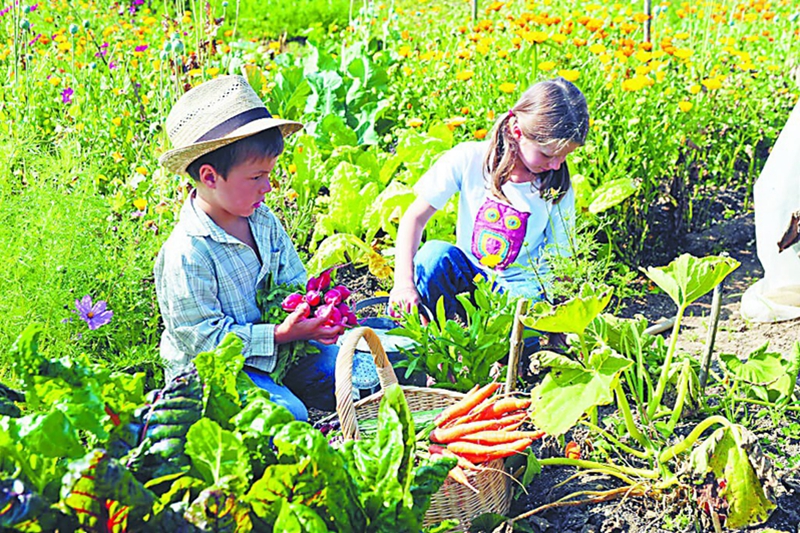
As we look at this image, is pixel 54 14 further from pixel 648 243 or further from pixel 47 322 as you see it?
pixel 648 243

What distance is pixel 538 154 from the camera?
2705mm

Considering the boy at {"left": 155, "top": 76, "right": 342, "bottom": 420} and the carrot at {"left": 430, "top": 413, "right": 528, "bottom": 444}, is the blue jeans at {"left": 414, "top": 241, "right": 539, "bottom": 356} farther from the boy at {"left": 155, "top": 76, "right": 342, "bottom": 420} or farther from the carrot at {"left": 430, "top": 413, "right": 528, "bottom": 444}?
the carrot at {"left": 430, "top": 413, "right": 528, "bottom": 444}

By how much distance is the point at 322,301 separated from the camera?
2.30m

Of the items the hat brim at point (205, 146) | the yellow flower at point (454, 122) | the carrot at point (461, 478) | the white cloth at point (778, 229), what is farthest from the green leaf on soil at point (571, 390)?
the yellow flower at point (454, 122)

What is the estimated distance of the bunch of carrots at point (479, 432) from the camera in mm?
2012

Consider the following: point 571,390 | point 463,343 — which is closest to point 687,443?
point 571,390

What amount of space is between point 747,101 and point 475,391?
2.86 m

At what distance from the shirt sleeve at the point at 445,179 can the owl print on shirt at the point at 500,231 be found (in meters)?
0.13

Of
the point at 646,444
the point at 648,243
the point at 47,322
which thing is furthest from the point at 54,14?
the point at 646,444

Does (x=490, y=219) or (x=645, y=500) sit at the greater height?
(x=490, y=219)

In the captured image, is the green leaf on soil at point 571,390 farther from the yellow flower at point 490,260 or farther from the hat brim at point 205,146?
the hat brim at point 205,146

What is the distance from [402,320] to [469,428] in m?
0.60

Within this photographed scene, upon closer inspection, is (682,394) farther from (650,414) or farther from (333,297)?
(333,297)

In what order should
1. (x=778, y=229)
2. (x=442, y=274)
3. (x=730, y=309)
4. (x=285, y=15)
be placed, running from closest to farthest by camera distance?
1. (x=442, y=274)
2. (x=778, y=229)
3. (x=730, y=309)
4. (x=285, y=15)
